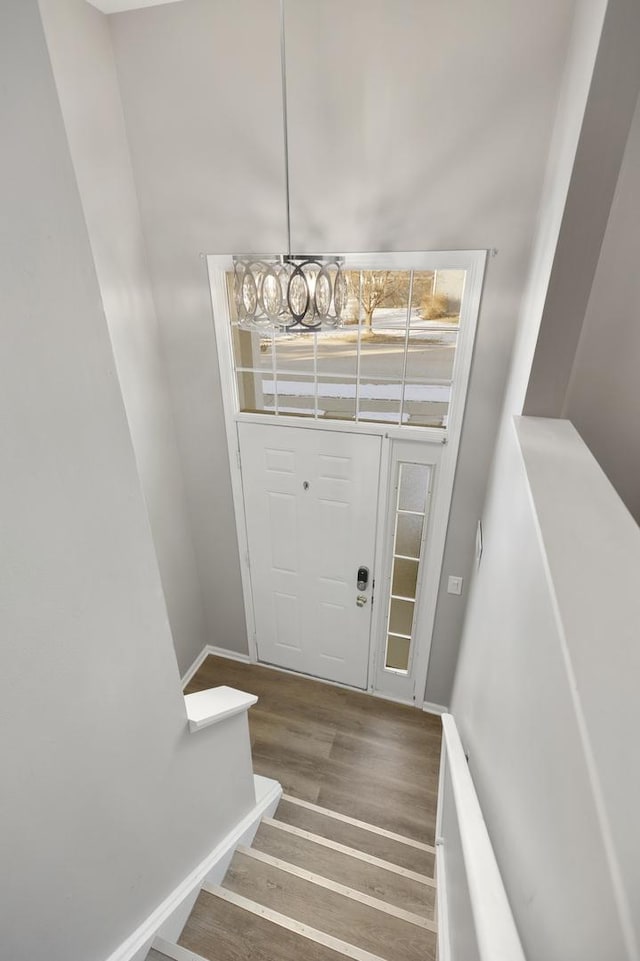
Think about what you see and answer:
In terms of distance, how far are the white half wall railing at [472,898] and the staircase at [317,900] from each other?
1.33 ft

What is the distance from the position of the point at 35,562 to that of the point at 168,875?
1.42 meters

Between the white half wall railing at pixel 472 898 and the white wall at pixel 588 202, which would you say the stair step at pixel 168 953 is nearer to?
the white half wall railing at pixel 472 898

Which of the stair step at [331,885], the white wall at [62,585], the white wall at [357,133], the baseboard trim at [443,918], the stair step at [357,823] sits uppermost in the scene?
the white wall at [357,133]

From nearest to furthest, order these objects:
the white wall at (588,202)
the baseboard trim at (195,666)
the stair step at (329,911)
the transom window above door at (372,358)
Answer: the white wall at (588,202) → the stair step at (329,911) → the transom window above door at (372,358) → the baseboard trim at (195,666)

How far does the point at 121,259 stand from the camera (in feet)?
8.71

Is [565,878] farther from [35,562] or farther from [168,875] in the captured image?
[168,875]

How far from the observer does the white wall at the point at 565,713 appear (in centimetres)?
51

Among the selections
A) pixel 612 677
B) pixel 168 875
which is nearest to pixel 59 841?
pixel 168 875

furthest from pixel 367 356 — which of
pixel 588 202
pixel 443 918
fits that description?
pixel 443 918

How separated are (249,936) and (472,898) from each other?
1403mm

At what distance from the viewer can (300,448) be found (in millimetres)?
3146

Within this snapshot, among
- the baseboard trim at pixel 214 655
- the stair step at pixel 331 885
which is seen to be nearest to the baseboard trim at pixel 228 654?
the baseboard trim at pixel 214 655

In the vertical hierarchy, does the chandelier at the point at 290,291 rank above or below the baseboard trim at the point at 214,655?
above

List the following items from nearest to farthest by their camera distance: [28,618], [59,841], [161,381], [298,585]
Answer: [28,618], [59,841], [161,381], [298,585]
